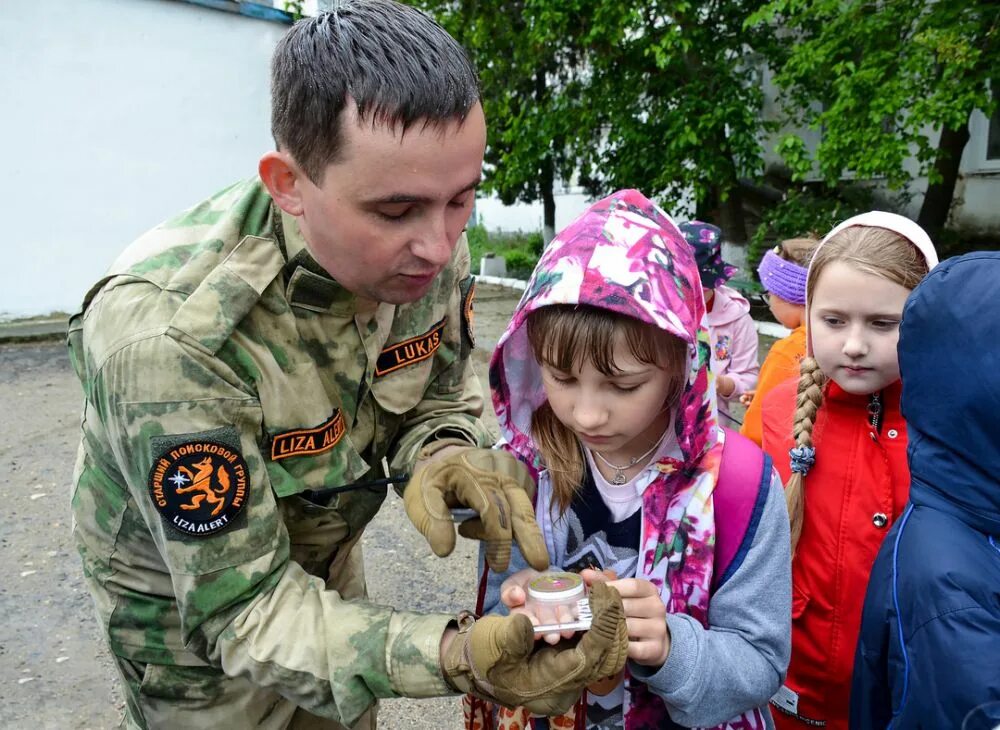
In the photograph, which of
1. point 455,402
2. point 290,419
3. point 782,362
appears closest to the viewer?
point 290,419

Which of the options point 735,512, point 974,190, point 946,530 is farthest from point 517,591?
point 974,190

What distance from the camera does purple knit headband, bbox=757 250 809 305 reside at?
3.47 metres

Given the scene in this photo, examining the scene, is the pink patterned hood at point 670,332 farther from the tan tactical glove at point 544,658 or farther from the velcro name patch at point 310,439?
the velcro name patch at point 310,439

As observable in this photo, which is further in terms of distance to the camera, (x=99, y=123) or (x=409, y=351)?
(x=99, y=123)

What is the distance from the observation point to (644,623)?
1.37 metres

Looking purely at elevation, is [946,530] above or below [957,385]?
below

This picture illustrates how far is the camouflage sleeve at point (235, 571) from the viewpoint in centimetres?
144

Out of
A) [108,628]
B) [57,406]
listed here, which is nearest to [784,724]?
[108,628]

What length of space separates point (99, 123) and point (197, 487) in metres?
9.24

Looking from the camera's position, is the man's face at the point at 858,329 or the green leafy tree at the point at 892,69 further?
the green leafy tree at the point at 892,69

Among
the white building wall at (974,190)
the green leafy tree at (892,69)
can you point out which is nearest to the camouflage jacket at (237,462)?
the green leafy tree at (892,69)

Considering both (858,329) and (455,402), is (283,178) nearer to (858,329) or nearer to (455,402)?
(455,402)

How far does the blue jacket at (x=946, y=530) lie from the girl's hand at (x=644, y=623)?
1.50 feet

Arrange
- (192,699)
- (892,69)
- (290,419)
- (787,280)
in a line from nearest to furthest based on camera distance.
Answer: (290,419)
(192,699)
(787,280)
(892,69)
